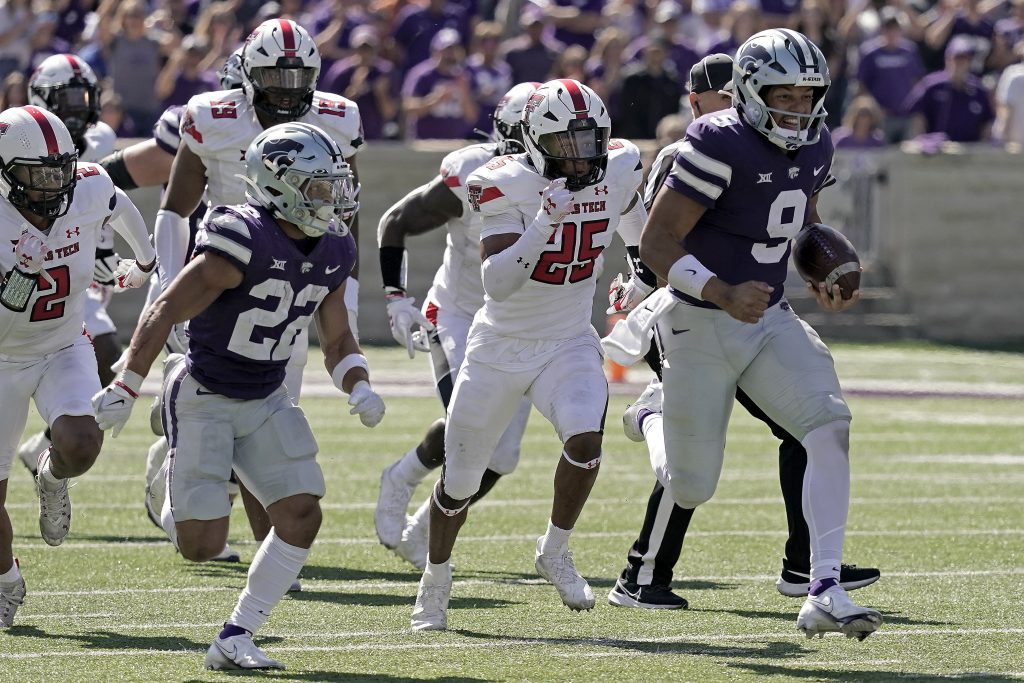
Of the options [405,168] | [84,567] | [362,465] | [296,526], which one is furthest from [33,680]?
[405,168]

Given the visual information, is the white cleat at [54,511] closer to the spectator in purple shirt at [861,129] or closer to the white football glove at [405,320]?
the white football glove at [405,320]

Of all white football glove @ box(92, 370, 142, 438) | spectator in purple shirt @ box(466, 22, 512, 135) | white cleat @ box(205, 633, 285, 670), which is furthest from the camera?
spectator in purple shirt @ box(466, 22, 512, 135)

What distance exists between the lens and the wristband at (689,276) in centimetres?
549

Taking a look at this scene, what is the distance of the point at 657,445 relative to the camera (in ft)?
20.3

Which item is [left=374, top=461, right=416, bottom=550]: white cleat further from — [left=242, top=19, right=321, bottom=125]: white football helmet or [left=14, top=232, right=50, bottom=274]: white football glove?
[left=14, top=232, right=50, bottom=274]: white football glove

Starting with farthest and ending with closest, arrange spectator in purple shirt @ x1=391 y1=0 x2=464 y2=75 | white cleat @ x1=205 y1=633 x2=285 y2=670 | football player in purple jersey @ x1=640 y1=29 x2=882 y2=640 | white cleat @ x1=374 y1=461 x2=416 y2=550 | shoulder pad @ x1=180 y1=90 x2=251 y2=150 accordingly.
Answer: spectator in purple shirt @ x1=391 y1=0 x2=464 y2=75, white cleat @ x1=374 y1=461 x2=416 y2=550, shoulder pad @ x1=180 y1=90 x2=251 y2=150, football player in purple jersey @ x1=640 y1=29 x2=882 y2=640, white cleat @ x1=205 y1=633 x2=285 y2=670

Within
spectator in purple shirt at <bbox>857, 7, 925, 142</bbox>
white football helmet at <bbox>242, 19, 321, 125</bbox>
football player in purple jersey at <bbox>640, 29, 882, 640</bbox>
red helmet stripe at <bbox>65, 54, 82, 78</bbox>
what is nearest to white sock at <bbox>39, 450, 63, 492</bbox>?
white football helmet at <bbox>242, 19, 321, 125</bbox>

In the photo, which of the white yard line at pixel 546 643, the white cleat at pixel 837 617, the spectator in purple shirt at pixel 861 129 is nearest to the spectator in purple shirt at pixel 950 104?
the spectator in purple shirt at pixel 861 129

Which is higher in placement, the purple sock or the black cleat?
the purple sock

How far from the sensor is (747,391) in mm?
5754

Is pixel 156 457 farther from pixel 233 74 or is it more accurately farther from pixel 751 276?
pixel 751 276

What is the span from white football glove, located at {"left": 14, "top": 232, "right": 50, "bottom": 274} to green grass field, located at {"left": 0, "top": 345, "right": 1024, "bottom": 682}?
3.67 feet

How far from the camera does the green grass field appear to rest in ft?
17.3

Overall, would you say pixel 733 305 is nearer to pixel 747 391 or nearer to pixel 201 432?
pixel 747 391
